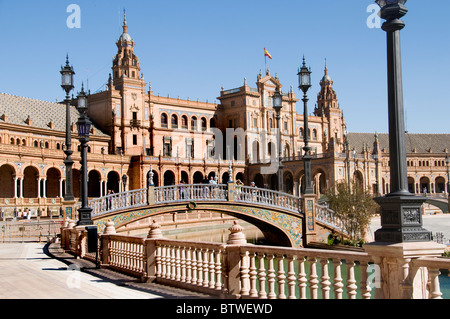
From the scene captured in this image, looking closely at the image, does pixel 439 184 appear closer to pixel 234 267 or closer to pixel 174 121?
pixel 174 121

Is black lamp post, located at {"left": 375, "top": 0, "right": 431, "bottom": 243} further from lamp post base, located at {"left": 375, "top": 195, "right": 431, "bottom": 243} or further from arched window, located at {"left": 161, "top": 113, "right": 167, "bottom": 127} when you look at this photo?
arched window, located at {"left": 161, "top": 113, "right": 167, "bottom": 127}

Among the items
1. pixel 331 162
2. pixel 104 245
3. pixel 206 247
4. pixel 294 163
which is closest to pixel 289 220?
pixel 104 245

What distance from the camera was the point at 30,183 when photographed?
171 feet

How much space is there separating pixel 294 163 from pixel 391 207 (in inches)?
2479

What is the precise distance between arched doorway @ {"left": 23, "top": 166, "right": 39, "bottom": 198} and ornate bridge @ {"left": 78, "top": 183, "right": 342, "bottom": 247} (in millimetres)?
29085

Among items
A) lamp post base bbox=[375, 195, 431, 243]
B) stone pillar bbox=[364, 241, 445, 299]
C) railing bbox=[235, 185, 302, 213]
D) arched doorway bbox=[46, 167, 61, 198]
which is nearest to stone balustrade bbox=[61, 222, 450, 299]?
stone pillar bbox=[364, 241, 445, 299]

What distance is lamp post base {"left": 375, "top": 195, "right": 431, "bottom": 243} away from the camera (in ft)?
22.9

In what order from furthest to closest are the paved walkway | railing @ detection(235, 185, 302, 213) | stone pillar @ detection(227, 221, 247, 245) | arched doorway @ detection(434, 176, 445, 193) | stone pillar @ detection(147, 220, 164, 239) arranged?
1. arched doorway @ detection(434, 176, 445, 193)
2. railing @ detection(235, 185, 302, 213)
3. stone pillar @ detection(147, 220, 164, 239)
4. the paved walkway
5. stone pillar @ detection(227, 221, 247, 245)

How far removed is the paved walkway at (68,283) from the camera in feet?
31.9

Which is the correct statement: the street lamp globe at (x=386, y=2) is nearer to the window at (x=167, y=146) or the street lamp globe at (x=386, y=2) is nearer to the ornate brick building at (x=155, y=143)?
the ornate brick building at (x=155, y=143)

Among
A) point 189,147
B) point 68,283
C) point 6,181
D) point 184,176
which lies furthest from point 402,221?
point 189,147

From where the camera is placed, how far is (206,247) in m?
9.91

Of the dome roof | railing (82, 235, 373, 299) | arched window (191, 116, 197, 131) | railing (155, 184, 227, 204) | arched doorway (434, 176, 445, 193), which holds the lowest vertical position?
arched doorway (434, 176, 445, 193)
